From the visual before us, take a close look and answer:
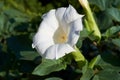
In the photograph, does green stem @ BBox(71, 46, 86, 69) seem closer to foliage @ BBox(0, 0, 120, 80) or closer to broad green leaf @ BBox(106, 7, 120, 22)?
foliage @ BBox(0, 0, 120, 80)

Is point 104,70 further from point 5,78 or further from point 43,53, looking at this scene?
point 5,78

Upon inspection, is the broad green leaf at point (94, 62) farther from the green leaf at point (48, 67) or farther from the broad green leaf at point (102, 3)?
the broad green leaf at point (102, 3)

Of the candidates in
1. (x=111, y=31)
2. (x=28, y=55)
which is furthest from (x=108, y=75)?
(x=28, y=55)

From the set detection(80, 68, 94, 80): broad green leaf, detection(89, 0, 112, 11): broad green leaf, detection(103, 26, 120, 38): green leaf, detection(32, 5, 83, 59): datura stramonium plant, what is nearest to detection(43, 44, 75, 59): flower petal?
detection(32, 5, 83, 59): datura stramonium plant

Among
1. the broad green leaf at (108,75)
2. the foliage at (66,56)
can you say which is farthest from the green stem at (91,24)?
the broad green leaf at (108,75)

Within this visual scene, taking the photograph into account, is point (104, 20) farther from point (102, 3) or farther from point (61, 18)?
point (61, 18)

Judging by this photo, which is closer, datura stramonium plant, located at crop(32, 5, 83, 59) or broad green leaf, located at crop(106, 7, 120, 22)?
datura stramonium plant, located at crop(32, 5, 83, 59)

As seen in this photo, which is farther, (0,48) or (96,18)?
(0,48)

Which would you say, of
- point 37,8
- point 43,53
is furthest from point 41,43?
point 37,8
